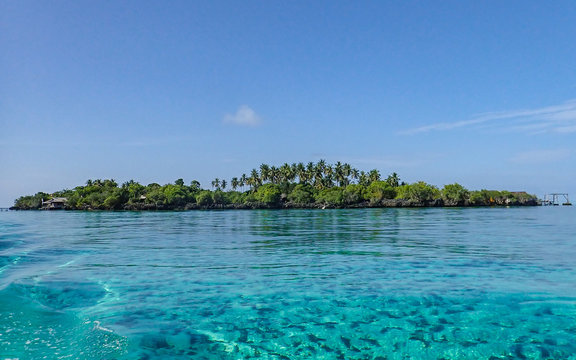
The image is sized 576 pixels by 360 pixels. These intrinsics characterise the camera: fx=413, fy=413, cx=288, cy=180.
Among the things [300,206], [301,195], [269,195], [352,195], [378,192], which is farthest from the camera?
[378,192]

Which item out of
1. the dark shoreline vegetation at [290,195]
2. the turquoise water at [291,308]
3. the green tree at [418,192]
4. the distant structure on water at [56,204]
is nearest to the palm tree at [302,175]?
the dark shoreline vegetation at [290,195]

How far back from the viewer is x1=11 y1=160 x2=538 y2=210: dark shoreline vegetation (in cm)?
15762

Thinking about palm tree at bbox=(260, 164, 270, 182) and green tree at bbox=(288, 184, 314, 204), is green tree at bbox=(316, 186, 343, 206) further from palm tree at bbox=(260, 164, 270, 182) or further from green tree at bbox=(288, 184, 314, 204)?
palm tree at bbox=(260, 164, 270, 182)

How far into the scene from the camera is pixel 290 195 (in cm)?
16338

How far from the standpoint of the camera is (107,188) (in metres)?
170

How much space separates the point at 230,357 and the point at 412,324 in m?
4.53

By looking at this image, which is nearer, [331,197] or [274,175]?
[331,197]

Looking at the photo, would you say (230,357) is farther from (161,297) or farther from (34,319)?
(34,319)

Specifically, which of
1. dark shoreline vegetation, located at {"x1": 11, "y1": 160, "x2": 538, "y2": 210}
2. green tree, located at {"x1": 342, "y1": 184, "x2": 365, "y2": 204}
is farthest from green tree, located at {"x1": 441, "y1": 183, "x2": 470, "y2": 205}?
green tree, located at {"x1": 342, "y1": 184, "x2": 365, "y2": 204}

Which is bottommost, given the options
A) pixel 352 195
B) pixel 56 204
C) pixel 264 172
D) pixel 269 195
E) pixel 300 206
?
pixel 300 206

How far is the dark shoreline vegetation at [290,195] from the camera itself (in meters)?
158

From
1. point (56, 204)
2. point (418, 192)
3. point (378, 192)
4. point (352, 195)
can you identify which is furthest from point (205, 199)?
point (418, 192)

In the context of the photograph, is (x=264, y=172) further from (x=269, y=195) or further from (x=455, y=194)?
(x=455, y=194)

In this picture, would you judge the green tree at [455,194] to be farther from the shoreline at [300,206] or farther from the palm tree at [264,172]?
the palm tree at [264,172]
